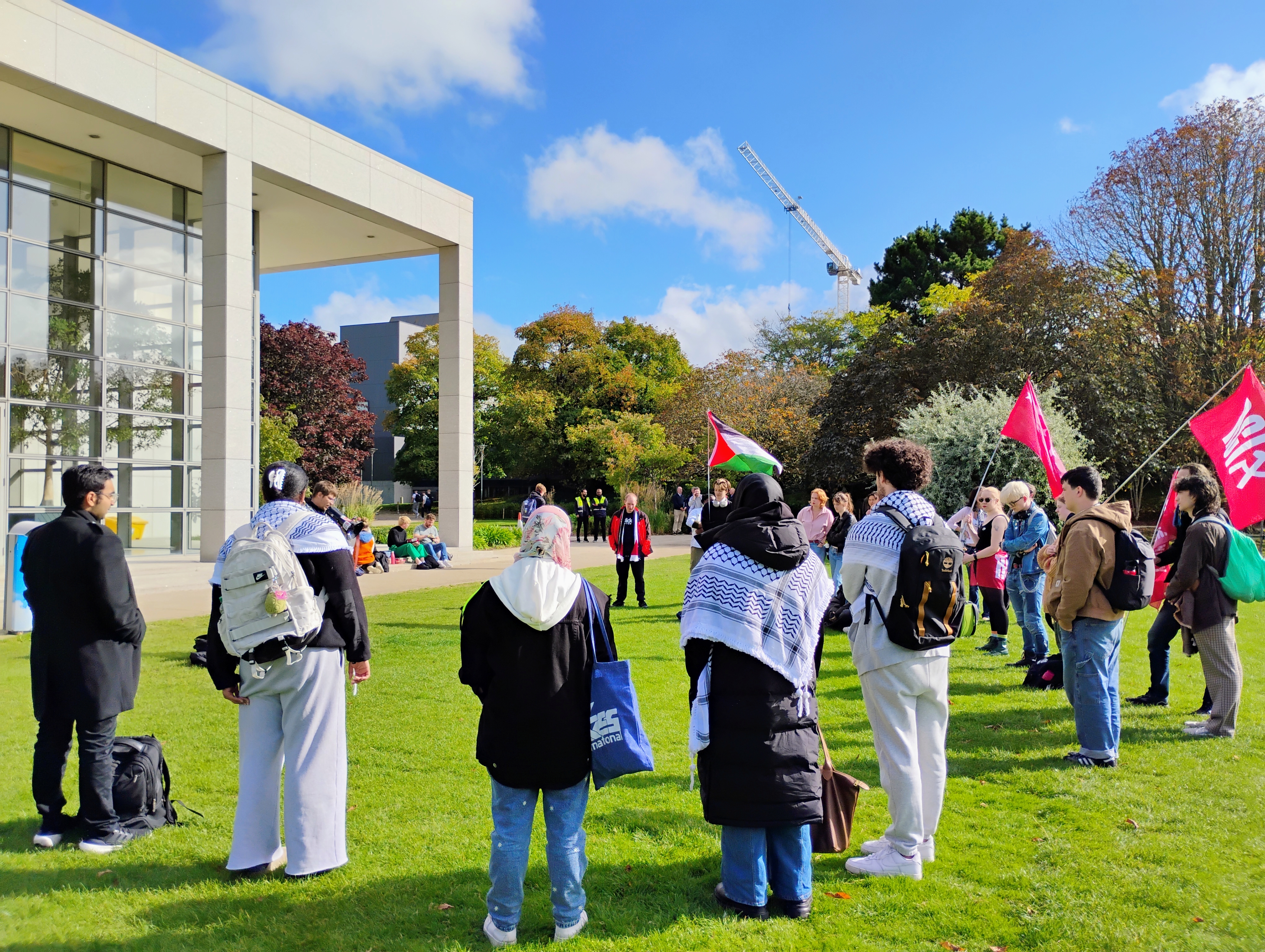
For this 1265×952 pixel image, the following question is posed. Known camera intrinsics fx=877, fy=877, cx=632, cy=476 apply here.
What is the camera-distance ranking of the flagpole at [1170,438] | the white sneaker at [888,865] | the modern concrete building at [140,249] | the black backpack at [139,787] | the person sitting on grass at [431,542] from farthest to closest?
the person sitting on grass at [431,542] < the modern concrete building at [140,249] < the flagpole at [1170,438] < the black backpack at [139,787] < the white sneaker at [888,865]

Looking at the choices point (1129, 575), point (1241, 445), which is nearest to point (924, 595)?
point (1129, 575)

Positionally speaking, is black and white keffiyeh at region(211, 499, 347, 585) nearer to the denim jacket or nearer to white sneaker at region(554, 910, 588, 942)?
white sneaker at region(554, 910, 588, 942)

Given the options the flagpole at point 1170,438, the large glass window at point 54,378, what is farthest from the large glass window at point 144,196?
the flagpole at point 1170,438

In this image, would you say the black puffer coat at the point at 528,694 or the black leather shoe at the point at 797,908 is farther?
the black leather shoe at the point at 797,908

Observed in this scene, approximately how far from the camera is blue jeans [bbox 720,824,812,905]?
3.77 m

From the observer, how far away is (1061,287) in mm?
28891

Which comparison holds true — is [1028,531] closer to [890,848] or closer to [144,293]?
[890,848]

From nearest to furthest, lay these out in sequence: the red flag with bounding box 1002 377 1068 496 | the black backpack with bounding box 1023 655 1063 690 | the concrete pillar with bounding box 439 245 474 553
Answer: the black backpack with bounding box 1023 655 1063 690
the red flag with bounding box 1002 377 1068 496
the concrete pillar with bounding box 439 245 474 553

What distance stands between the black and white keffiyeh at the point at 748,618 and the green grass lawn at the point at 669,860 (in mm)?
1045

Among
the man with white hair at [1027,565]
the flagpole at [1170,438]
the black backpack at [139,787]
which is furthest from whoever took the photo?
the man with white hair at [1027,565]

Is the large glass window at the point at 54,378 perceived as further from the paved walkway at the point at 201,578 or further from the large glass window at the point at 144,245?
the paved walkway at the point at 201,578

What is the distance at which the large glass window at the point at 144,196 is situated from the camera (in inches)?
751

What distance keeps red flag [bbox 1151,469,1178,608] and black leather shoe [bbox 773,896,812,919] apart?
502 cm

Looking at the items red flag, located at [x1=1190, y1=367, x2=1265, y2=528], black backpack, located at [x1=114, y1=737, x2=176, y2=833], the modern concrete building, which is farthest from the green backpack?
the modern concrete building
